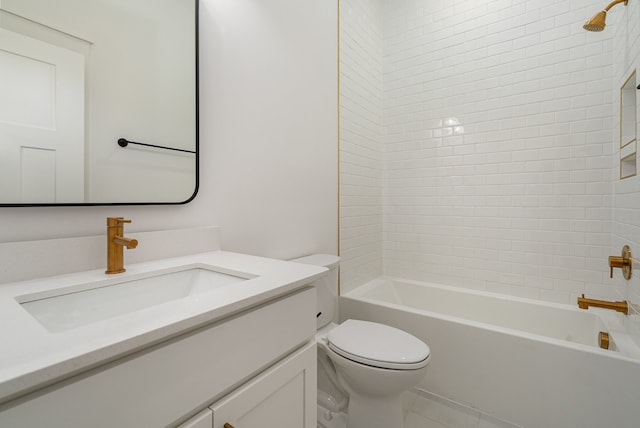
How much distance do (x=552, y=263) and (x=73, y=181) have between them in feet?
8.40

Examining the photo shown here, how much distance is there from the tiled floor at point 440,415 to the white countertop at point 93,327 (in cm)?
130

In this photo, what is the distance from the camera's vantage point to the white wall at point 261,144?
110 cm

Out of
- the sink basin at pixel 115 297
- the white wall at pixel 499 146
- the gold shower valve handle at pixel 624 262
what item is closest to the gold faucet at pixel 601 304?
the gold shower valve handle at pixel 624 262

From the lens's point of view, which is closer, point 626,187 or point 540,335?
point 626,187

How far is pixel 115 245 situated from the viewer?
877 mm

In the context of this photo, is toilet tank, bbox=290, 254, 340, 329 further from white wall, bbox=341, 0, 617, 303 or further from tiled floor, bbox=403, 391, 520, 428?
white wall, bbox=341, 0, 617, 303

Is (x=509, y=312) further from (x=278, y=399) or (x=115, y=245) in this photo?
(x=115, y=245)

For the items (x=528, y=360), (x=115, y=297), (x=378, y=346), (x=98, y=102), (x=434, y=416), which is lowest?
(x=434, y=416)

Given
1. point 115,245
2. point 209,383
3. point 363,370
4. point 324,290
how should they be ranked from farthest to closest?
point 324,290 → point 363,370 → point 115,245 → point 209,383

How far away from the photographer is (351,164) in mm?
2256

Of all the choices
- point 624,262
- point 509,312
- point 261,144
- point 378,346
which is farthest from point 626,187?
point 261,144

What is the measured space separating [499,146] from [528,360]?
1.39 metres

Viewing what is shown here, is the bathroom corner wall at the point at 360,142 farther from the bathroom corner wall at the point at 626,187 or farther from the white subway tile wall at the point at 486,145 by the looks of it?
the bathroom corner wall at the point at 626,187

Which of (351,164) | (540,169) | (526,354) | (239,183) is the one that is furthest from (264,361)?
(540,169)
